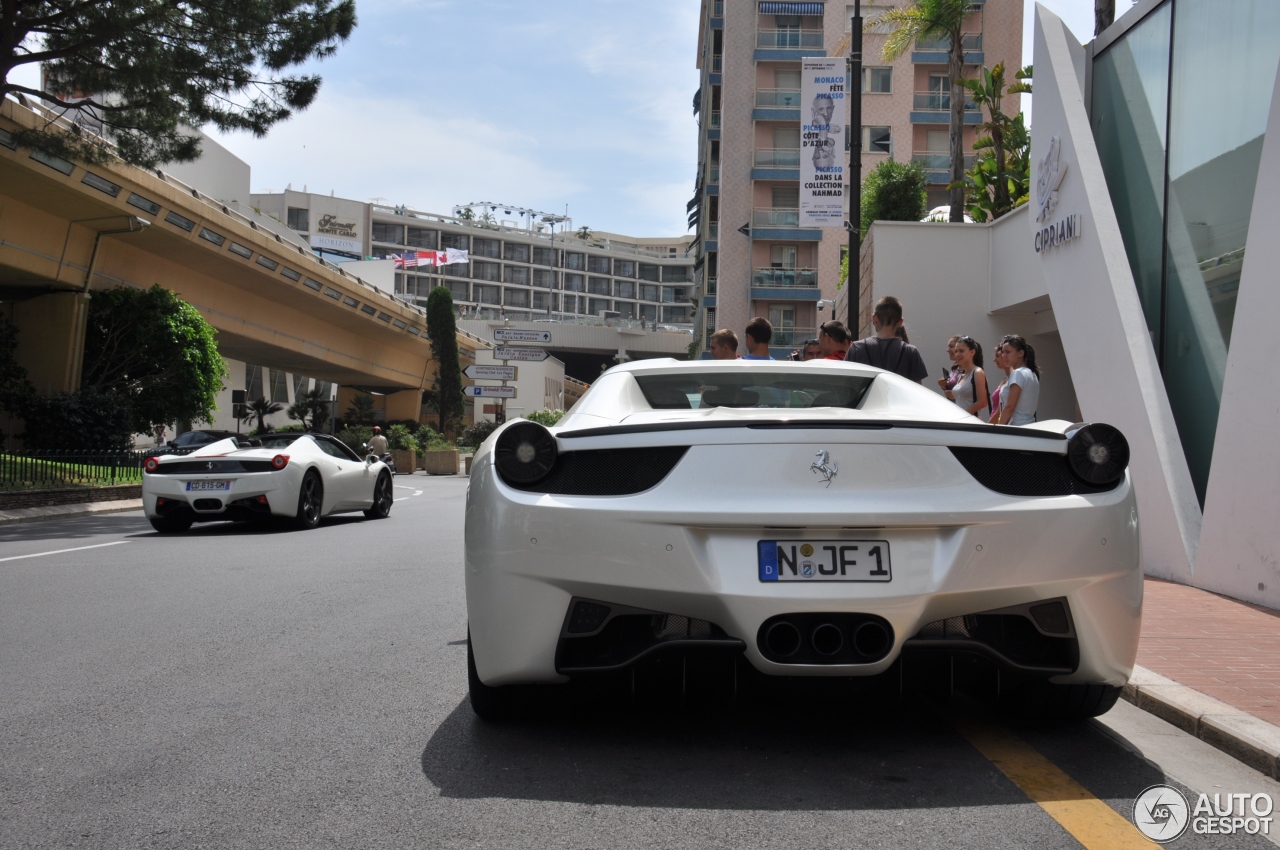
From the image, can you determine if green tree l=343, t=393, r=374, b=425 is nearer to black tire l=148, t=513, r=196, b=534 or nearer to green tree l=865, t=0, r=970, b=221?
green tree l=865, t=0, r=970, b=221

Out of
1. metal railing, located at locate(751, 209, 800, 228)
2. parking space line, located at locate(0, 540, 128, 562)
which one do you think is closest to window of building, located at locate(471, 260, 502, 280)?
metal railing, located at locate(751, 209, 800, 228)

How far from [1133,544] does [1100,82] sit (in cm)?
1016

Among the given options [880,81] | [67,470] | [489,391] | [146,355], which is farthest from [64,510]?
[880,81]

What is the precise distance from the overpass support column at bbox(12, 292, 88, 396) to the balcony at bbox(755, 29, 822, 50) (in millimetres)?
38114

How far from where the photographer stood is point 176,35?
18.5m

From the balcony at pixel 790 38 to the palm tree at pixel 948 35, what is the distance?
30.9 m

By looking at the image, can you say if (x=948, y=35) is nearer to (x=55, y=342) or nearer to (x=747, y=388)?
(x=55, y=342)

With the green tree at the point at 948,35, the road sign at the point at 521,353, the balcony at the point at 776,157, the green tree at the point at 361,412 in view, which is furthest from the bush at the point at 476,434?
the green tree at the point at 948,35

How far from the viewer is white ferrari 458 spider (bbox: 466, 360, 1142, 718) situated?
332 centimetres

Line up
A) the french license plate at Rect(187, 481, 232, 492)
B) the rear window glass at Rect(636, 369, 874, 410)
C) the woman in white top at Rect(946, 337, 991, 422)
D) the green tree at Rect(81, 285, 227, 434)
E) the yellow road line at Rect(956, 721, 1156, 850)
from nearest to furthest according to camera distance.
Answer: the yellow road line at Rect(956, 721, 1156, 850) < the rear window glass at Rect(636, 369, 874, 410) < the woman in white top at Rect(946, 337, 991, 422) < the french license plate at Rect(187, 481, 232, 492) < the green tree at Rect(81, 285, 227, 434)

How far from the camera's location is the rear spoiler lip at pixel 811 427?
350 cm

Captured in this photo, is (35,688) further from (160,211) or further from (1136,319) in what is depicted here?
(160,211)

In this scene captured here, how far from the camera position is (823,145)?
17.8 meters

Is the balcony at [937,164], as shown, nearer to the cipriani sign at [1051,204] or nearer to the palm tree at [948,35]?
the palm tree at [948,35]
